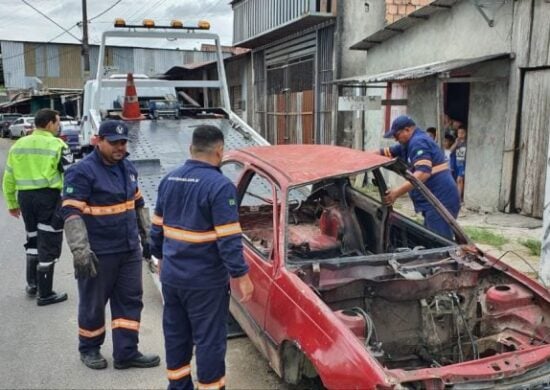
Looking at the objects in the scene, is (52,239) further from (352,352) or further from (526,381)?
(526,381)

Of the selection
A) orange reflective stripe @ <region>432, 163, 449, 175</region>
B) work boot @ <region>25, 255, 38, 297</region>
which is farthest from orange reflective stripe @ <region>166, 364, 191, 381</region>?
orange reflective stripe @ <region>432, 163, 449, 175</region>

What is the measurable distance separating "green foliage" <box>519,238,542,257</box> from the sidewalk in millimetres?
34

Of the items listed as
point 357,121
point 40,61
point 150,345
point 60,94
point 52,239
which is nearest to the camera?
point 150,345

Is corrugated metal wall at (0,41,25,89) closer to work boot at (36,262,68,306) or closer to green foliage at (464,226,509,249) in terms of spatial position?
work boot at (36,262,68,306)

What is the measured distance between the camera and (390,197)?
4.25 meters

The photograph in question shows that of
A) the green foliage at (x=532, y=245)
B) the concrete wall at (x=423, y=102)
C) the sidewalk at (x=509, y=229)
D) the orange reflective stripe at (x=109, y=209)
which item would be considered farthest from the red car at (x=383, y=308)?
the concrete wall at (x=423, y=102)

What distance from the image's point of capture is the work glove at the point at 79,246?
11.7 feet

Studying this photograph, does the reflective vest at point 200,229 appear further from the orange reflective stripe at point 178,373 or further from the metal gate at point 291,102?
the metal gate at point 291,102

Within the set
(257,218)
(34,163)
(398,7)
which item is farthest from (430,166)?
(398,7)

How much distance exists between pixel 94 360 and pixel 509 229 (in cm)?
597

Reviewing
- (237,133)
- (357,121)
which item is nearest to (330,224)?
(237,133)

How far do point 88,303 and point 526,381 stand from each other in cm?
283

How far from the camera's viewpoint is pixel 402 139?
17.5 ft

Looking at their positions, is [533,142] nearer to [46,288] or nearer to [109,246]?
[109,246]
